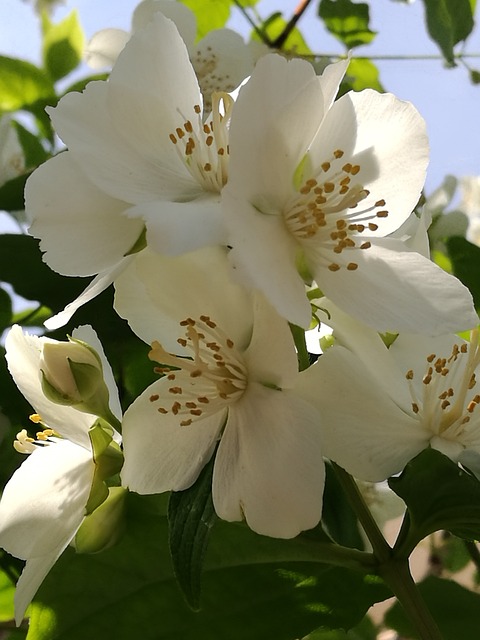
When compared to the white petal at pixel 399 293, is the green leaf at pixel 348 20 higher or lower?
lower

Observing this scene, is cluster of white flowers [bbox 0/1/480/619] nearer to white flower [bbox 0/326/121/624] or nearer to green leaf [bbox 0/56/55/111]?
white flower [bbox 0/326/121/624]

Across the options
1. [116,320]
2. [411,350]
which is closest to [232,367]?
[411,350]

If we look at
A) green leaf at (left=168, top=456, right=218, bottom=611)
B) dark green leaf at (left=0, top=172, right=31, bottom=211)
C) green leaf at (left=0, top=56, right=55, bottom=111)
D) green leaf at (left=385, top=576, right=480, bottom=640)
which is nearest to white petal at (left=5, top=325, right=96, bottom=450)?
green leaf at (left=168, top=456, right=218, bottom=611)

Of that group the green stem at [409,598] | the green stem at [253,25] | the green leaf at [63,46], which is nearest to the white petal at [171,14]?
the green leaf at [63,46]

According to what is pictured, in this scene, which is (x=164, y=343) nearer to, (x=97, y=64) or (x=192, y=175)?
(x=192, y=175)

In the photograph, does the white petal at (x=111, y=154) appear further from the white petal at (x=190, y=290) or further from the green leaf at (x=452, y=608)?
the green leaf at (x=452, y=608)
